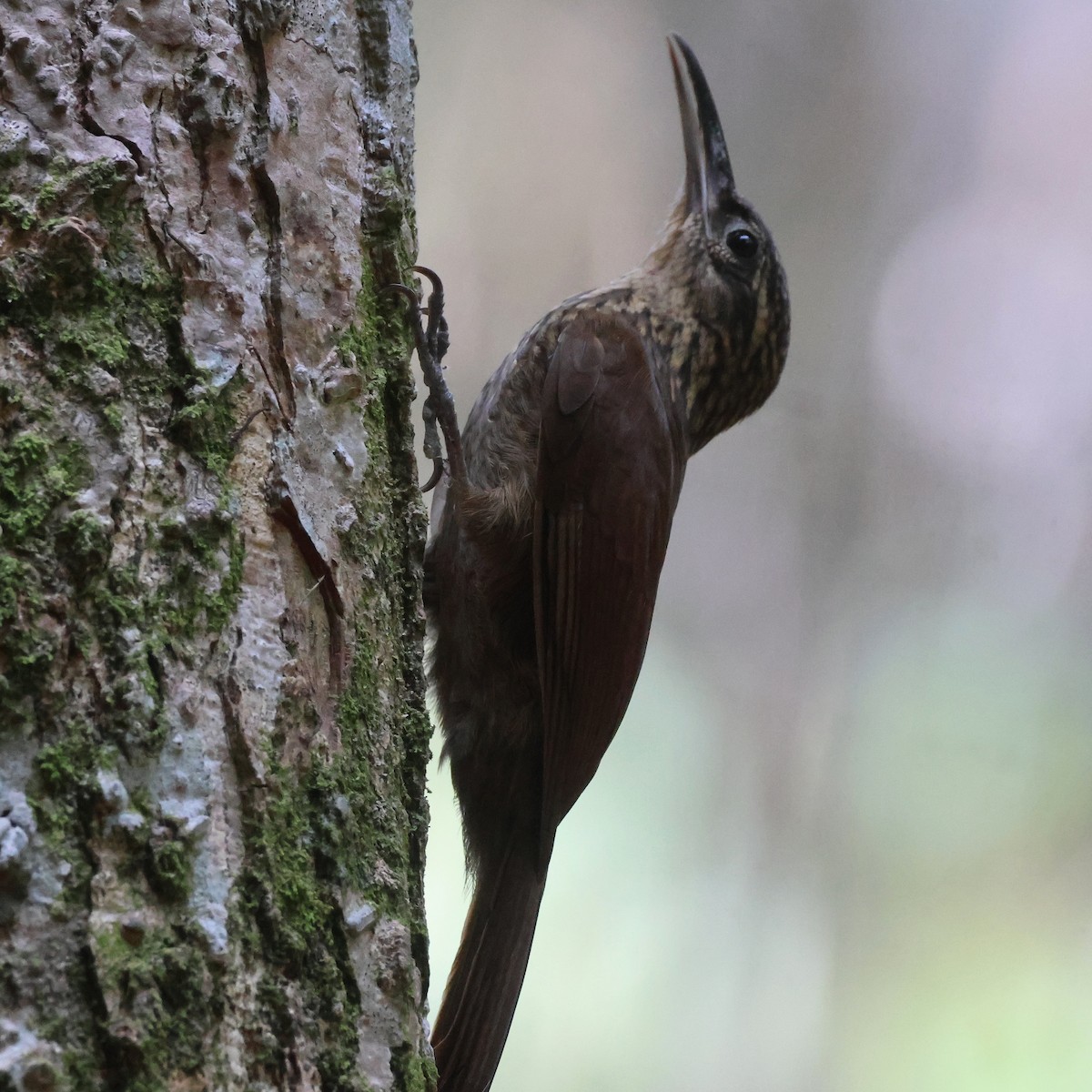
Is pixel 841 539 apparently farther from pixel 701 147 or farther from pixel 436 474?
pixel 436 474

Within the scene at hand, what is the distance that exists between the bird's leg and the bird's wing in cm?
15

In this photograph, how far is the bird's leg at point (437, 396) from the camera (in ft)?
5.93

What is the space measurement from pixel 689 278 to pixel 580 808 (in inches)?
62.3

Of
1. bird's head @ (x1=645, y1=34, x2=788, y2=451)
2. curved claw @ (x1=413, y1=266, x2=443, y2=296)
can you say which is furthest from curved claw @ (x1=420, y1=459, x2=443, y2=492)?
bird's head @ (x1=645, y1=34, x2=788, y2=451)

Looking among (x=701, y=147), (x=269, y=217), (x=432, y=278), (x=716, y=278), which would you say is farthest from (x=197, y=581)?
(x=701, y=147)

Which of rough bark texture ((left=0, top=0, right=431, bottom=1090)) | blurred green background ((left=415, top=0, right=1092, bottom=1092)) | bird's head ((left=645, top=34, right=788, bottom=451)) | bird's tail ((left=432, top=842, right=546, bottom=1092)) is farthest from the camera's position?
blurred green background ((left=415, top=0, right=1092, bottom=1092))

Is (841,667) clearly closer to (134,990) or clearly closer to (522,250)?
(522,250)

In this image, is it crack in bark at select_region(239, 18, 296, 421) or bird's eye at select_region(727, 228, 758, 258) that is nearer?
crack in bark at select_region(239, 18, 296, 421)

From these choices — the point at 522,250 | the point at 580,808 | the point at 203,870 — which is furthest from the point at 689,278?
the point at 203,870

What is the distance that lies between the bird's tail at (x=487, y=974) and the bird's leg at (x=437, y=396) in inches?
26.3

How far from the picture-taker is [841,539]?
3.55 metres

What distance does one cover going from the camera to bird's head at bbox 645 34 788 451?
2.36 metres

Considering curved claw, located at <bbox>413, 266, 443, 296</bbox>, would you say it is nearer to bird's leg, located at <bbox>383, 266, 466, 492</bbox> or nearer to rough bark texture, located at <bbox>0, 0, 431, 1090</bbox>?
bird's leg, located at <bbox>383, 266, 466, 492</bbox>

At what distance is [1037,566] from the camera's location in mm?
3402
